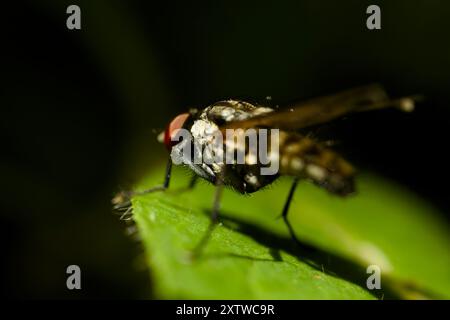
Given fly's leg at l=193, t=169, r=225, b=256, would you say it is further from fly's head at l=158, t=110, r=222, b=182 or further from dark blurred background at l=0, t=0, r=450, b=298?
dark blurred background at l=0, t=0, r=450, b=298

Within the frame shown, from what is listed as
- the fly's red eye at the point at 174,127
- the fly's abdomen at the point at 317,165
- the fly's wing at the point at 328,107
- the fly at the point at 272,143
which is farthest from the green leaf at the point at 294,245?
the fly's wing at the point at 328,107

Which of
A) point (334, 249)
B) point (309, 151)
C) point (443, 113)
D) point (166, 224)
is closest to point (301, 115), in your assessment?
point (309, 151)

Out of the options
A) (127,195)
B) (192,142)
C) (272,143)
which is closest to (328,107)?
(272,143)

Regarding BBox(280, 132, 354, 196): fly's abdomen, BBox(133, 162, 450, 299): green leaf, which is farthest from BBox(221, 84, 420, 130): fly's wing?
BBox(133, 162, 450, 299): green leaf

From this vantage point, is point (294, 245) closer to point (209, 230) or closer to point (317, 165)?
point (317, 165)

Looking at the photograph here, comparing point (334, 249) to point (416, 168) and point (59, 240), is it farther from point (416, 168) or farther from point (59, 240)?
point (59, 240)
